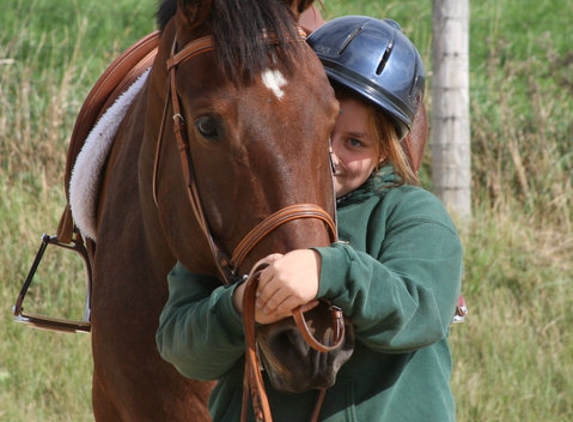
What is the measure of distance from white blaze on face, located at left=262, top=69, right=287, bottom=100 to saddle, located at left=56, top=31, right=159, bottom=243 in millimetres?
1564

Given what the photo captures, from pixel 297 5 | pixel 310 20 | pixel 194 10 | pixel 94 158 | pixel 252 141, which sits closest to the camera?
pixel 252 141

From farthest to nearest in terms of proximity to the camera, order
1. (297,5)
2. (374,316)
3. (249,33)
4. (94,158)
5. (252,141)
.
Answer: (94,158), (297,5), (249,33), (252,141), (374,316)

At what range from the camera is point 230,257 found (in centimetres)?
214

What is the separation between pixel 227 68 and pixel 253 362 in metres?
0.64

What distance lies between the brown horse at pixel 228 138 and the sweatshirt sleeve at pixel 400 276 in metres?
0.12

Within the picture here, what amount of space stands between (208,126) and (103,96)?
1.66 metres

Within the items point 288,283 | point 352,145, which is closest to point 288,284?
point 288,283

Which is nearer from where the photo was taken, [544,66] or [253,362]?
[253,362]

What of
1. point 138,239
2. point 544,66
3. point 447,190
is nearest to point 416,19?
point 544,66

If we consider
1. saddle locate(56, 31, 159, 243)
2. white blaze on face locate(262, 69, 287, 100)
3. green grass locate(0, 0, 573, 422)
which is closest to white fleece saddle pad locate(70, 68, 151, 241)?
saddle locate(56, 31, 159, 243)

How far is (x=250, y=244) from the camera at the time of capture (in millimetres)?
2041

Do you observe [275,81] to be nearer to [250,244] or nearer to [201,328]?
[250,244]

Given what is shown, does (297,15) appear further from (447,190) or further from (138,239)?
(447,190)

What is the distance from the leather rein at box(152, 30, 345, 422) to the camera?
193 cm
